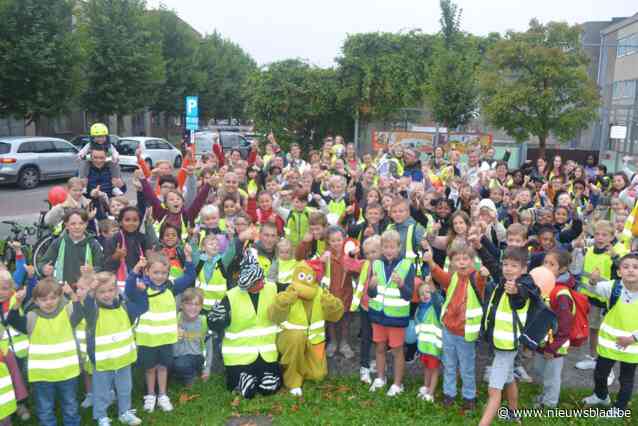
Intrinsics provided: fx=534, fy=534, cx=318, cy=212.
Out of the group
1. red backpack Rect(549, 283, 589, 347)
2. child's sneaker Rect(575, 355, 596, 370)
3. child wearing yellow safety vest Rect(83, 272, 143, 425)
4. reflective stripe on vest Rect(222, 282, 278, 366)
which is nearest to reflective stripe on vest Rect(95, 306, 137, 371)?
child wearing yellow safety vest Rect(83, 272, 143, 425)

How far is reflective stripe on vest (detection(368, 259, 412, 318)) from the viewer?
4.91 metres

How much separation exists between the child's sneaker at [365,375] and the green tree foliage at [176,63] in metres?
32.6

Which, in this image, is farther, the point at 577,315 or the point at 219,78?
the point at 219,78

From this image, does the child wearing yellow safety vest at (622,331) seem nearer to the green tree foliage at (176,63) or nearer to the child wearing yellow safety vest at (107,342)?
the child wearing yellow safety vest at (107,342)

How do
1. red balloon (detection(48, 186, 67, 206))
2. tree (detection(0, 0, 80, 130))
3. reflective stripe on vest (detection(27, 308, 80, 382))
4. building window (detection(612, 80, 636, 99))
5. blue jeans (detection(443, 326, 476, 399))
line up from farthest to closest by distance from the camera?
building window (detection(612, 80, 636, 99))
tree (detection(0, 0, 80, 130))
red balloon (detection(48, 186, 67, 206))
blue jeans (detection(443, 326, 476, 399))
reflective stripe on vest (detection(27, 308, 80, 382))

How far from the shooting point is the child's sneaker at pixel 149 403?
4.67m

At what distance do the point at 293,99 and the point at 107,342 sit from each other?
19209mm

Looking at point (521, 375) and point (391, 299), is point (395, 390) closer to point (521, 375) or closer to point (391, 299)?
point (391, 299)

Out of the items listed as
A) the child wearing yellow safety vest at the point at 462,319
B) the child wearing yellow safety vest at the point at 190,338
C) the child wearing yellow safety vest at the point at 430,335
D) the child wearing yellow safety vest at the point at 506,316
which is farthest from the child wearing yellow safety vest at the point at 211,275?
the child wearing yellow safety vest at the point at 506,316

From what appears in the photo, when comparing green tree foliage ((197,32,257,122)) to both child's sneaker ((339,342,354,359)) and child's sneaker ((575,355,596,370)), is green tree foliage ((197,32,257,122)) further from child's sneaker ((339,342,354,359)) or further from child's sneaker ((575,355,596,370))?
child's sneaker ((575,355,596,370))

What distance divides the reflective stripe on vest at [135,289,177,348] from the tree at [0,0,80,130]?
65.0ft

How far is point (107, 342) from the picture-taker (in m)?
4.27

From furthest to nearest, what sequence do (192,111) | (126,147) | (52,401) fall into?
(126,147)
(192,111)
(52,401)

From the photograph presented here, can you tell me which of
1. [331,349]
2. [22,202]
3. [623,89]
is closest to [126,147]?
[22,202]
